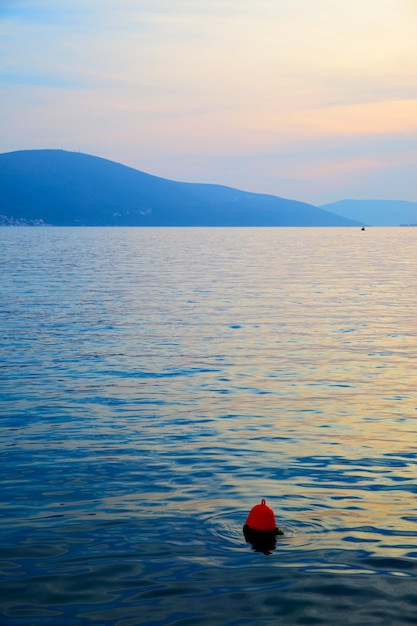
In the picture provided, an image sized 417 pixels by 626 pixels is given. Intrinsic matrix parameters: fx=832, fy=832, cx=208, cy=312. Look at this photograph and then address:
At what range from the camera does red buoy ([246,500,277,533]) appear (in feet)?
40.3

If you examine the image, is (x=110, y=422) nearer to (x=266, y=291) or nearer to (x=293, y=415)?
(x=293, y=415)

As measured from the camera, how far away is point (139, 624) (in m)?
9.92

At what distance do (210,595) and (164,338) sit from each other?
75.3 ft

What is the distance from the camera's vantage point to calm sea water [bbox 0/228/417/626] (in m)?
10.7

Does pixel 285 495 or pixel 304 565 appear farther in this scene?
pixel 285 495

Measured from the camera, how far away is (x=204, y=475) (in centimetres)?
1562

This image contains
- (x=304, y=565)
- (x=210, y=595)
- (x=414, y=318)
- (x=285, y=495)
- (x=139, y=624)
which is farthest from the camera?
(x=414, y=318)

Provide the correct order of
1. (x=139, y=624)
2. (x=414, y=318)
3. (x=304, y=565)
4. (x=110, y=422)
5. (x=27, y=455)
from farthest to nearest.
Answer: (x=414, y=318) < (x=110, y=422) < (x=27, y=455) < (x=304, y=565) < (x=139, y=624)

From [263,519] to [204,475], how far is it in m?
3.44

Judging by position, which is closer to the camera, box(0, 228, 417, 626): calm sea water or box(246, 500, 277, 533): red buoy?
box(0, 228, 417, 626): calm sea water

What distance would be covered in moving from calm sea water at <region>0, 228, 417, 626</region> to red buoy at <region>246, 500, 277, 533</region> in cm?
33

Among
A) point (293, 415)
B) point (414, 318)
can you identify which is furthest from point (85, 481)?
point (414, 318)

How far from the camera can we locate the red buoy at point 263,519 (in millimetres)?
12289

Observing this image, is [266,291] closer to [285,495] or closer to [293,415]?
[293,415]
